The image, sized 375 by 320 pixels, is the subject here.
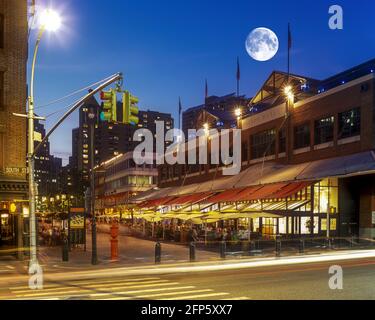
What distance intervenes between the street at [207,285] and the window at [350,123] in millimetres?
15268

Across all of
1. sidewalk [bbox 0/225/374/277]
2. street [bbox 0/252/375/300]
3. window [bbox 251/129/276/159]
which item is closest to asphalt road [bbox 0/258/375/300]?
street [bbox 0/252/375/300]

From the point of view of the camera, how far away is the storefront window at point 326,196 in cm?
3638

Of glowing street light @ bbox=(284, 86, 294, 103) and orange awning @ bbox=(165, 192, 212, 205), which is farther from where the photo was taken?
orange awning @ bbox=(165, 192, 212, 205)

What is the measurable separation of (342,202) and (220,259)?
14.2 m

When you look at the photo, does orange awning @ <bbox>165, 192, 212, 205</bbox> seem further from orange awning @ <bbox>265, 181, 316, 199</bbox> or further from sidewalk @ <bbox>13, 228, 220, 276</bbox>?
sidewalk @ <bbox>13, 228, 220, 276</bbox>

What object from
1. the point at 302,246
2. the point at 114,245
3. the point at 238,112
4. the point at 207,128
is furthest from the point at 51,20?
the point at 207,128

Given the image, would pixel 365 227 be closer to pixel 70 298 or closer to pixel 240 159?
pixel 240 159

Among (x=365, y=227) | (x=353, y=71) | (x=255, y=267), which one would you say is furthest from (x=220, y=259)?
(x=353, y=71)

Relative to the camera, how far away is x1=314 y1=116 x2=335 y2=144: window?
3719 cm

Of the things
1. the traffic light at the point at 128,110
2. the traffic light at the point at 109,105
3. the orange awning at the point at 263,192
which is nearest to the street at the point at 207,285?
the traffic light at the point at 128,110

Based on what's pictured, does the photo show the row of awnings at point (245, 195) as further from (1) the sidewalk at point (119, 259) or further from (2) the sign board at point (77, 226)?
(2) the sign board at point (77, 226)

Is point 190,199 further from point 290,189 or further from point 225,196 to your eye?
point 290,189

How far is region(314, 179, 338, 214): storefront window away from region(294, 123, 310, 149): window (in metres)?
4.40

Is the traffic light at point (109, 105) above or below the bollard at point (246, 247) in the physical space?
above
